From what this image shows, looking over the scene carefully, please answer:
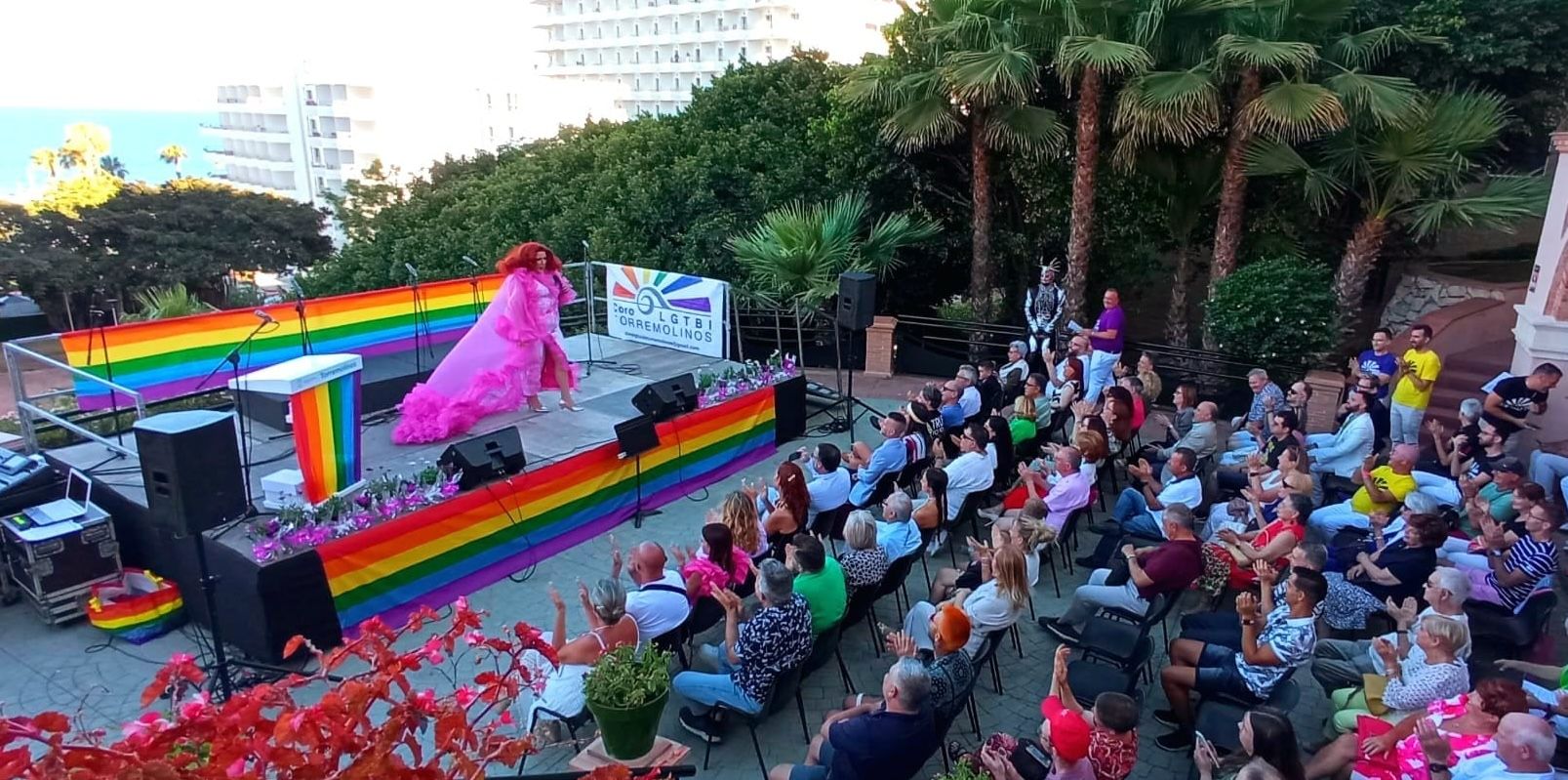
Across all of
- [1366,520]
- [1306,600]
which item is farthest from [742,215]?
[1306,600]

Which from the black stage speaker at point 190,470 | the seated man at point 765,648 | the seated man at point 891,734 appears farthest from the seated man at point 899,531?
the black stage speaker at point 190,470

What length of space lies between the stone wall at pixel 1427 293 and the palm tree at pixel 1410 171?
5.34 ft

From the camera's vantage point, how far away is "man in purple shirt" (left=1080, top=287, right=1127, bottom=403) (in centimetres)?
943

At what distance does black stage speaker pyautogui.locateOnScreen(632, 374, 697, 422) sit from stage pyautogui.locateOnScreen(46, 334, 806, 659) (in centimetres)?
11

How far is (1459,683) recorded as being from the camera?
13.0ft

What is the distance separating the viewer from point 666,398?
8039mm

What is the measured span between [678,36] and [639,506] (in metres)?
84.2

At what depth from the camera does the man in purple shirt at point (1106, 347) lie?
9433 mm

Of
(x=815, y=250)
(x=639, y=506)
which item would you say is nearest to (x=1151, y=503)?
(x=639, y=506)

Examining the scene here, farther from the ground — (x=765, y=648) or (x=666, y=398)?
(x=666, y=398)

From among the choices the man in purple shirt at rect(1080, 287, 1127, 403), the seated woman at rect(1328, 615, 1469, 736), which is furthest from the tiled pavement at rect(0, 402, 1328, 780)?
the man in purple shirt at rect(1080, 287, 1127, 403)

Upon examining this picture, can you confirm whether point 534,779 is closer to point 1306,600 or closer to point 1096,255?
point 1306,600

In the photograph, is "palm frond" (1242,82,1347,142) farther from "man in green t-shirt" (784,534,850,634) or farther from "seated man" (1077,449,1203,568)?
"man in green t-shirt" (784,534,850,634)

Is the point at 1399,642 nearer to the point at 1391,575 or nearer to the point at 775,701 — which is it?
the point at 1391,575
